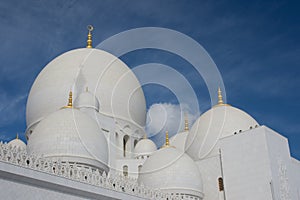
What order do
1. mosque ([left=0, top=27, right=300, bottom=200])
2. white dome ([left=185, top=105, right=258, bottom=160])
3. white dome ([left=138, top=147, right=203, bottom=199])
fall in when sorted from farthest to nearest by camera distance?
white dome ([left=185, top=105, right=258, bottom=160]), white dome ([left=138, top=147, right=203, bottom=199]), mosque ([left=0, top=27, right=300, bottom=200])

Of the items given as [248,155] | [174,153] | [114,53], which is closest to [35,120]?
[114,53]

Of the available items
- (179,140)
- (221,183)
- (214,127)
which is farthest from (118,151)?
(179,140)

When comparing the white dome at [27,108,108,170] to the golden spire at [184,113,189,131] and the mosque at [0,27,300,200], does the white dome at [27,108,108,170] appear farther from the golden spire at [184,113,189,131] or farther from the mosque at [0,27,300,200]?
the golden spire at [184,113,189,131]

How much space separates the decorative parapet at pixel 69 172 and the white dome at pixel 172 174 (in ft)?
2.79

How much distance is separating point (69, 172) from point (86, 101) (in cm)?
→ 716

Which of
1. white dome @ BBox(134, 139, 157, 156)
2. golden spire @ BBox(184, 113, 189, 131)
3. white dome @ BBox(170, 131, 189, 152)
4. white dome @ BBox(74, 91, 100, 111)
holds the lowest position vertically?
white dome @ BBox(134, 139, 157, 156)

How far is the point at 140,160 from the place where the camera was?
20.2 metres

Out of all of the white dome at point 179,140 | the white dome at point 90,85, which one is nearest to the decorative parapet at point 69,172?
the white dome at point 90,85

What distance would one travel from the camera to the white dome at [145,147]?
2119 cm

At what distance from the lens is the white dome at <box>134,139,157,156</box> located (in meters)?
21.2

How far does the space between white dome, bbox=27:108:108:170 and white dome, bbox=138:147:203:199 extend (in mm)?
2209

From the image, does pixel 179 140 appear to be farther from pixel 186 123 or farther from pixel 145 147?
pixel 145 147

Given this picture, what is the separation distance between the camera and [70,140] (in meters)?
15.3

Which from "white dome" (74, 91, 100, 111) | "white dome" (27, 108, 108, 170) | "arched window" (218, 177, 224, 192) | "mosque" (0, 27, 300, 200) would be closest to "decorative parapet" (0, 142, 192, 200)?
"mosque" (0, 27, 300, 200)
